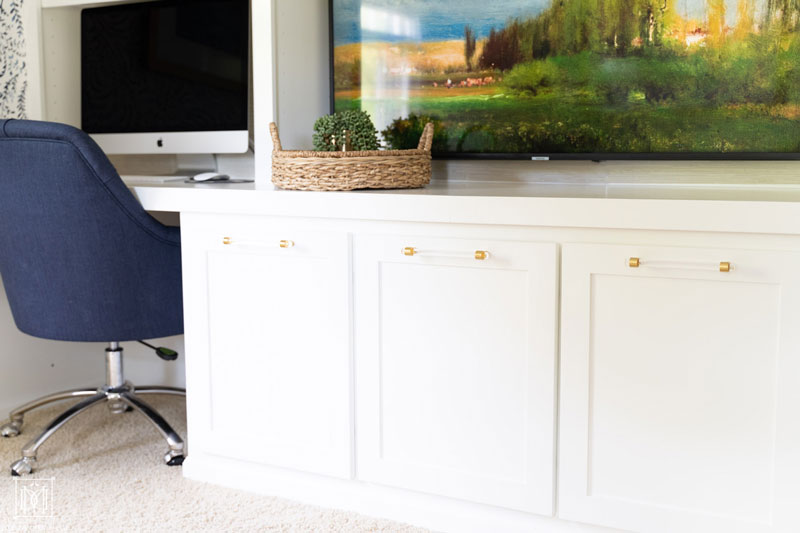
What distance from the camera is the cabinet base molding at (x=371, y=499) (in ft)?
6.03

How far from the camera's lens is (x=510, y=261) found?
1756 millimetres

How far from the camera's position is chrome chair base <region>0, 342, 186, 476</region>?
7.40 feet

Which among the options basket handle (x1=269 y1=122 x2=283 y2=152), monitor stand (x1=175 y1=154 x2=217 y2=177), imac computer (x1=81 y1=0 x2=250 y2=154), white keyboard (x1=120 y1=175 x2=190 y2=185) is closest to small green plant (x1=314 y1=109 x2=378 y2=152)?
basket handle (x1=269 y1=122 x2=283 y2=152)

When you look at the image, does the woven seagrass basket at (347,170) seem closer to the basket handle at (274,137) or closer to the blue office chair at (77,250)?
the basket handle at (274,137)

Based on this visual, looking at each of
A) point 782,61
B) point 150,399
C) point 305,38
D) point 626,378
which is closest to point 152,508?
point 150,399

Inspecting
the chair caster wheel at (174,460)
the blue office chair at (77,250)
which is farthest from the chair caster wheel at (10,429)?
the chair caster wheel at (174,460)

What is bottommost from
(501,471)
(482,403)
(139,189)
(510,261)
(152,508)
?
(152,508)

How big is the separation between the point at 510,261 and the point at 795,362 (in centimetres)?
57

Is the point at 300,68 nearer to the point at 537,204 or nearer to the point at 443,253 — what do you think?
the point at 443,253

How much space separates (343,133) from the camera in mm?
2100

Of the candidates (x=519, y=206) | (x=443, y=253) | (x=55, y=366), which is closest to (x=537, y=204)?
(x=519, y=206)

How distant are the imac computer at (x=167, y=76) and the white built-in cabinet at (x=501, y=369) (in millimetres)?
514

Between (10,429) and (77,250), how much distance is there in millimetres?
766

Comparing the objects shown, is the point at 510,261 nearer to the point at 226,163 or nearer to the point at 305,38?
the point at 305,38
